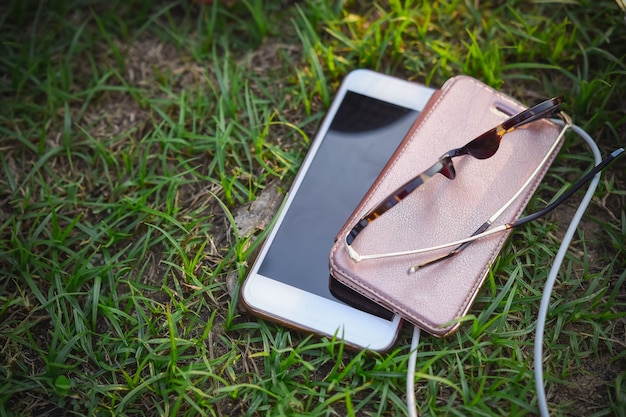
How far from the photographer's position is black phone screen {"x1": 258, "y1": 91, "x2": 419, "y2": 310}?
1.58 meters

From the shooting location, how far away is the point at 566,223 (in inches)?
67.6

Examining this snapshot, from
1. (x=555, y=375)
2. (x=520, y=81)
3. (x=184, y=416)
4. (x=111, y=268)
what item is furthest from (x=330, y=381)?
(x=520, y=81)

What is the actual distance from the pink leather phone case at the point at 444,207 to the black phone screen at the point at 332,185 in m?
0.09

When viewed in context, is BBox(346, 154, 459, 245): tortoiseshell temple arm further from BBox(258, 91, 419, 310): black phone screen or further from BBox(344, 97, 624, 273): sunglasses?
BBox(258, 91, 419, 310): black phone screen

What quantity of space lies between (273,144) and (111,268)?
0.62 meters

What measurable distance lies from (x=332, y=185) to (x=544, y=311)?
655 mm

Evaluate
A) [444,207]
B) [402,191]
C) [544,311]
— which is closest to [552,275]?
[544,311]

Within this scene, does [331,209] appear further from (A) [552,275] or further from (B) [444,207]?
(A) [552,275]

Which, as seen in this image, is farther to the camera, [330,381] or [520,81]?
[520,81]

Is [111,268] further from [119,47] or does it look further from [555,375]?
[555,375]

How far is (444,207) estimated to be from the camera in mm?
1559

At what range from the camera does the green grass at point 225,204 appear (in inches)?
60.1

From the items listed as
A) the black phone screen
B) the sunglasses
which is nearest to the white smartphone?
the black phone screen

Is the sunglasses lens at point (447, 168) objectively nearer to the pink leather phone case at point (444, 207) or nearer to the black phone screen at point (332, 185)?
the pink leather phone case at point (444, 207)
